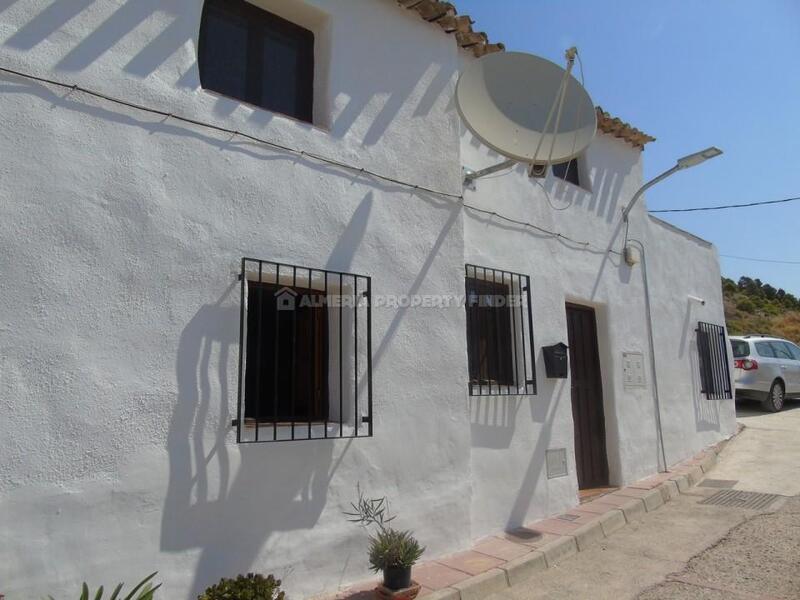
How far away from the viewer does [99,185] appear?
3.02m

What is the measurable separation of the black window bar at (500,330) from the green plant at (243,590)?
2.53m

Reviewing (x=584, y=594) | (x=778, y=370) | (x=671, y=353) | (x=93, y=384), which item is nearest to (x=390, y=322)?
(x=93, y=384)

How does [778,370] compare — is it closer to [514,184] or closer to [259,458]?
[514,184]

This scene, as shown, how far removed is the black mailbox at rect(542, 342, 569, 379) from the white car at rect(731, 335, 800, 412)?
244 inches

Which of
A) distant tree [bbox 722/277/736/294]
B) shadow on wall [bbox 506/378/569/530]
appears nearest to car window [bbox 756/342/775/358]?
shadow on wall [bbox 506/378/569/530]

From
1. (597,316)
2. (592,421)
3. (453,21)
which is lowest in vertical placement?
(592,421)

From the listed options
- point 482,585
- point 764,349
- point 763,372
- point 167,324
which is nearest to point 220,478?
point 167,324

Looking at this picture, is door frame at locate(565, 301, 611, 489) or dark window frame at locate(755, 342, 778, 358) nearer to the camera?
door frame at locate(565, 301, 611, 489)

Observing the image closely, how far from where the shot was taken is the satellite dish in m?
4.52

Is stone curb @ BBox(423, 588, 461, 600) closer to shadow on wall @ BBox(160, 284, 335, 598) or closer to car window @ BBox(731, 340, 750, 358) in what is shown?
shadow on wall @ BBox(160, 284, 335, 598)

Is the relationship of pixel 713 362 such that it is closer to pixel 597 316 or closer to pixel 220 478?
pixel 597 316

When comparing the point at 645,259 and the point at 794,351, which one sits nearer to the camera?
the point at 645,259

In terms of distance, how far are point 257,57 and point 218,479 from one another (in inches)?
110

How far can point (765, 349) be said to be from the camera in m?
10.0
